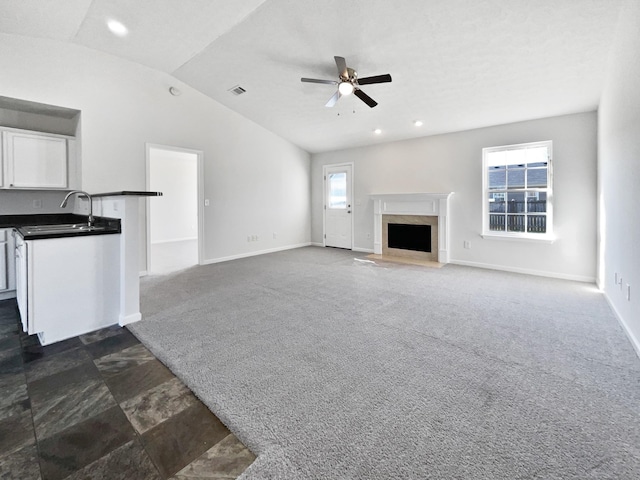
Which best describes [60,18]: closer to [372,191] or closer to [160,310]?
[160,310]

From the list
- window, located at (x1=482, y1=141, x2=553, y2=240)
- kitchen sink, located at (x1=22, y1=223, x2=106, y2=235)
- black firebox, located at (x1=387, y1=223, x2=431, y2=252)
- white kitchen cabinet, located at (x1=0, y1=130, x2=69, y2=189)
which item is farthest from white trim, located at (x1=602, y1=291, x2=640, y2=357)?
white kitchen cabinet, located at (x1=0, y1=130, x2=69, y2=189)

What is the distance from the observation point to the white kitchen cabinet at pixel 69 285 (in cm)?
242

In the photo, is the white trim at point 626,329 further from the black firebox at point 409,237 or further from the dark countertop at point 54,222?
the dark countertop at point 54,222

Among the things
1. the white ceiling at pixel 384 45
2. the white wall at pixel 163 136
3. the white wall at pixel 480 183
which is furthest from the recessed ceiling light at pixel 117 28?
the white wall at pixel 480 183

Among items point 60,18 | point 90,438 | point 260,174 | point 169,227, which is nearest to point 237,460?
point 90,438

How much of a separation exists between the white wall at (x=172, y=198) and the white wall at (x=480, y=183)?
425 cm

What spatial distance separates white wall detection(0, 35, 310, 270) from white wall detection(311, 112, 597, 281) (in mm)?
1627

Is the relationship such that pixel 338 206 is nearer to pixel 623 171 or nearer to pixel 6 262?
pixel 623 171

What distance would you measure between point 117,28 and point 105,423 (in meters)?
4.44

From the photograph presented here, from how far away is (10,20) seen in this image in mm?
3395

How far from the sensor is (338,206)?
24.5ft

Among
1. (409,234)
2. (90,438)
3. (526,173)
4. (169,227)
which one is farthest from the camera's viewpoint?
(169,227)

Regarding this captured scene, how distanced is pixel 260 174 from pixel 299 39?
329 cm

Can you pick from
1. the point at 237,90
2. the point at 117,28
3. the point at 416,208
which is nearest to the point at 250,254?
the point at 237,90
